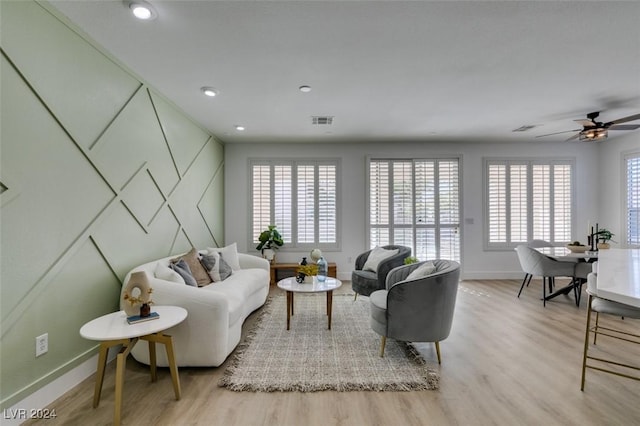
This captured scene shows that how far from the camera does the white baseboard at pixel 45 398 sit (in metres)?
1.72

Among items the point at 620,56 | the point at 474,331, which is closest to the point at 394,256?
the point at 474,331

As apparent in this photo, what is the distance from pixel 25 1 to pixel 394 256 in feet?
13.0

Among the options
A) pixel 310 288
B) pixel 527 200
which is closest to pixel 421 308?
pixel 310 288

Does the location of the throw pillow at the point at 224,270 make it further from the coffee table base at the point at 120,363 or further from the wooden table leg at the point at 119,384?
the wooden table leg at the point at 119,384

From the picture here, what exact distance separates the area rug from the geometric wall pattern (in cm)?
123

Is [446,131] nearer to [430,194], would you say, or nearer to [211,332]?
[430,194]

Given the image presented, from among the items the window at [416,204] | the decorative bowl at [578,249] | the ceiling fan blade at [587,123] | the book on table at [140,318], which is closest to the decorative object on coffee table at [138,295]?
the book on table at [140,318]

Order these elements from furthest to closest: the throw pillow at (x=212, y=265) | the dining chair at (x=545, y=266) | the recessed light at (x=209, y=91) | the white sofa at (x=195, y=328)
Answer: the dining chair at (x=545, y=266), the throw pillow at (x=212, y=265), the recessed light at (x=209, y=91), the white sofa at (x=195, y=328)

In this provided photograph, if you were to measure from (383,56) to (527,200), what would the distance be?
15.8ft

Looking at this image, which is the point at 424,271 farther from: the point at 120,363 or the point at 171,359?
the point at 120,363

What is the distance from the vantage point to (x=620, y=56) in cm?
251

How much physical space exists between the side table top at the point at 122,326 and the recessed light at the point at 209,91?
2311 mm

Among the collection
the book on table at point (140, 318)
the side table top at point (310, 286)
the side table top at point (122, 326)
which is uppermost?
the book on table at point (140, 318)

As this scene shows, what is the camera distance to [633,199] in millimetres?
4973
